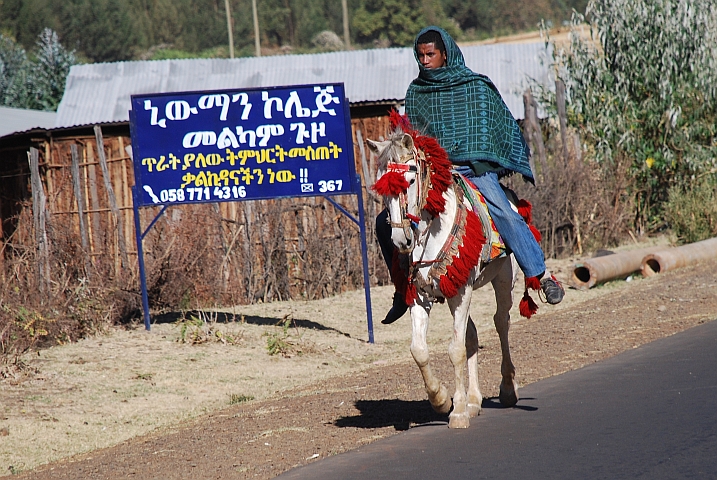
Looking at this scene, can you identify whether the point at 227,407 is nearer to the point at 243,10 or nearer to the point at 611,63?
the point at 611,63

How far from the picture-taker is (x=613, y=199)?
20.5 m

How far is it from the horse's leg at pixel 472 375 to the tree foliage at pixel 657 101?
14.0 metres

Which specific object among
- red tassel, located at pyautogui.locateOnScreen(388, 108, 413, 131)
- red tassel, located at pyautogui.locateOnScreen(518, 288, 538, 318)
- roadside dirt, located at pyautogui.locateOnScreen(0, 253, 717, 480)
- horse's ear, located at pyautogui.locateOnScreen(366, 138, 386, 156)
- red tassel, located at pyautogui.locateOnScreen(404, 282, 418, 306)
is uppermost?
Result: red tassel, located at pyautogui.locateOnScreen(388, 108, 413, 131)

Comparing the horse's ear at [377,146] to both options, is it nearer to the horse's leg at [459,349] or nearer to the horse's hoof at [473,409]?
the horse's leg at [459,349]

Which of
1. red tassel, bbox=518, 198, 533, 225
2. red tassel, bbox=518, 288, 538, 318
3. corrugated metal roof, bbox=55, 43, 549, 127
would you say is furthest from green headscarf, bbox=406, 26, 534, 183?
corrugated metal roof, bbox=55, 43, 549, 127

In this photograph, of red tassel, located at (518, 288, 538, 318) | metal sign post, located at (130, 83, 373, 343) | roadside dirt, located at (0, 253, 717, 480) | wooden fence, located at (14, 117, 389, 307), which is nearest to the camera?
roadside dirt, located at (0, 253, 717, 480)

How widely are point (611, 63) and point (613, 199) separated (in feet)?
12.3

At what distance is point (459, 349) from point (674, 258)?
10601mm

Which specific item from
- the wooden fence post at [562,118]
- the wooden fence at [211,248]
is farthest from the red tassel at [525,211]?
the wooden fence post at [562,118]

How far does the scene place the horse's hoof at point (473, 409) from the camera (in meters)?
7.36

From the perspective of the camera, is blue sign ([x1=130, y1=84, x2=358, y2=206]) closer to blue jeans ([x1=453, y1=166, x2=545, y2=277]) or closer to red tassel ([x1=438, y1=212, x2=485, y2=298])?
blue jeans ([x1=453, y1=166, x2=545, y2=277])

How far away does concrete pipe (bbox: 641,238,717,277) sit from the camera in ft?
54.1

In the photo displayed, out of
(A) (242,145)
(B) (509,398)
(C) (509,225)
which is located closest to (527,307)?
A: (B) (509,398)

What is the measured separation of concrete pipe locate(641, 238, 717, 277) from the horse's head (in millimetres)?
10884
